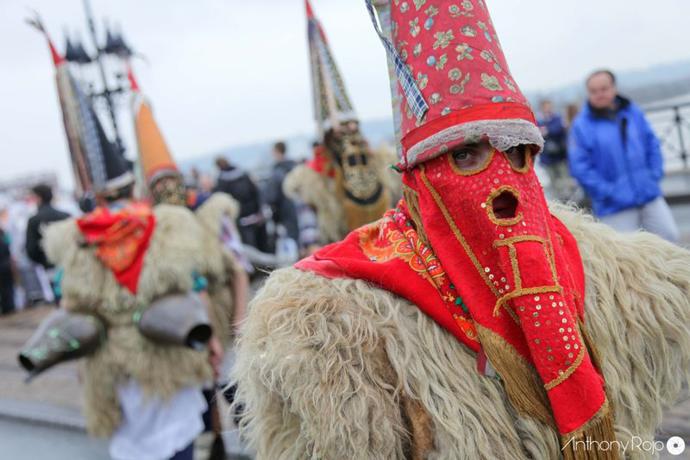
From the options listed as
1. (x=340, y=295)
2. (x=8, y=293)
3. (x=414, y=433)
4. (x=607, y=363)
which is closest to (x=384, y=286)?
(x=340, y=295)

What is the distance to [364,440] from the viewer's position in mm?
1585

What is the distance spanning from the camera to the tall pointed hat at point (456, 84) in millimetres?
1679

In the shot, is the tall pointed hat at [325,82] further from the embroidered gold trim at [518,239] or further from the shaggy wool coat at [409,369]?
the embroidered gold trim at [518,239]

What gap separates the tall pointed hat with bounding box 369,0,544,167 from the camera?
1679 mm

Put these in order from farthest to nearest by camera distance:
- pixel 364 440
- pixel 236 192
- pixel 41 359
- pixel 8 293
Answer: pixel 8 293 → pixel 236 192 → pixel 41 359 → pixel 364 440

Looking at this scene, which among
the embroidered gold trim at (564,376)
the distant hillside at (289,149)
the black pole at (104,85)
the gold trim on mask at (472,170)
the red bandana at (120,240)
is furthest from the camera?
the black pole at (104,85)

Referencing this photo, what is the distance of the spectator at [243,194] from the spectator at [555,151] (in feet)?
14.3

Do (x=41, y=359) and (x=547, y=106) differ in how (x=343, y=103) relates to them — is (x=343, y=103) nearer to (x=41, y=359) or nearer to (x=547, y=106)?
(x=41, y=359)

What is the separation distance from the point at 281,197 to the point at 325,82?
3986 millimetres

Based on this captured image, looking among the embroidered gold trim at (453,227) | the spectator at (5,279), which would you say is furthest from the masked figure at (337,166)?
the spectator at (5,279)

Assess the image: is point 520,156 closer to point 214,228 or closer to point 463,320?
point 463,320

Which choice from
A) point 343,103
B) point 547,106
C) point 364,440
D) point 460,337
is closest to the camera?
point 364,440

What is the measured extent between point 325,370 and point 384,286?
12.5 inches

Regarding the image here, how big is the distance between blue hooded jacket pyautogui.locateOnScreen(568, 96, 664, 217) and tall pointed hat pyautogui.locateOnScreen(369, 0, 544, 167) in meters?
3.10
